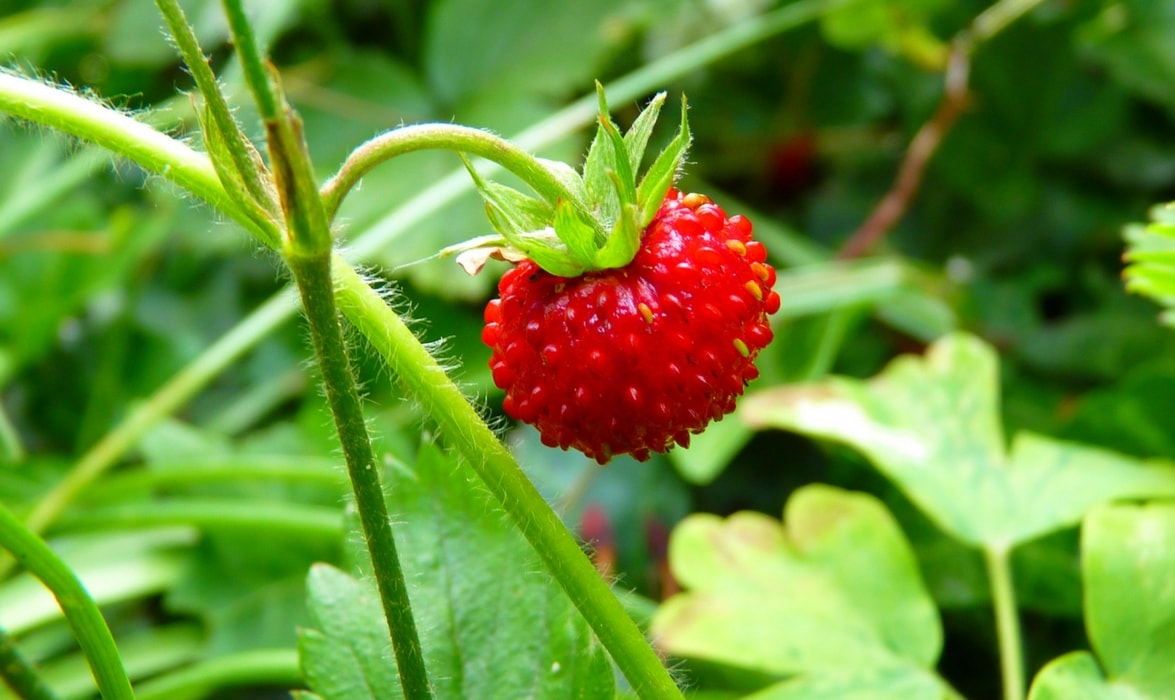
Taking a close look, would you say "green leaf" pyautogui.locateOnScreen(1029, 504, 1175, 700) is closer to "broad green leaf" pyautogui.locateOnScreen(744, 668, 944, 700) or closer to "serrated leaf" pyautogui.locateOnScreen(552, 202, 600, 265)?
"broad green leaf" pyautogui.locateOnScreen(744, 668, 944, 700)

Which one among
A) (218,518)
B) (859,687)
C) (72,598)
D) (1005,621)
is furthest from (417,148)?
(218,518)

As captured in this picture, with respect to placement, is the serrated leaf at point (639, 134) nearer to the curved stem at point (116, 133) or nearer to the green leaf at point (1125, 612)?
the curved stem at point (116, 133)

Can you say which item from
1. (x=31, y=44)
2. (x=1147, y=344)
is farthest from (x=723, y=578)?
(x=31, y=44)

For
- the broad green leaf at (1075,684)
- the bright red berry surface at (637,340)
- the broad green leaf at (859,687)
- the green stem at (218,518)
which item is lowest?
the broad green leaf at (1075,684)

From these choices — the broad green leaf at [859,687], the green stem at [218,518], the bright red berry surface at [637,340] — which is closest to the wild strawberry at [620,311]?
the bright red berry surface at [637,340]

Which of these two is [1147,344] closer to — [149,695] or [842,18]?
[842,18]

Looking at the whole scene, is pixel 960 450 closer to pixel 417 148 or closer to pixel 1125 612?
Result: pixel 1125 612
